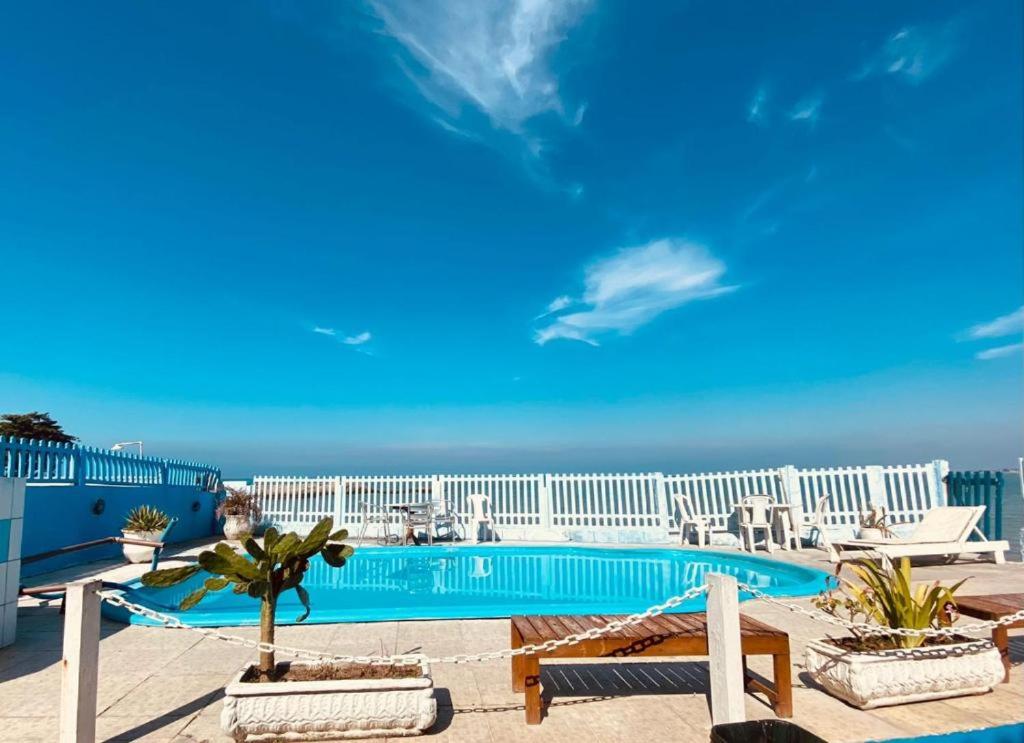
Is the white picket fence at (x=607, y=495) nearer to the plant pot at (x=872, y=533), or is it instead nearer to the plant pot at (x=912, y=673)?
the plant pot at (x=872, y=533)

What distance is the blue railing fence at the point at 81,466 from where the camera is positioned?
683 centimetres

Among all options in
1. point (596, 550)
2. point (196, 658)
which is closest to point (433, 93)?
point (596, 550)

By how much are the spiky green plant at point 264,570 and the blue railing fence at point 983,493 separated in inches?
402

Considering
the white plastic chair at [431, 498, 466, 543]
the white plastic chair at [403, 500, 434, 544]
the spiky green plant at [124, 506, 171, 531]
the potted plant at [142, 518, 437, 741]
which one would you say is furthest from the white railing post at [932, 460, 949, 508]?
the spiky green plant at [124, 506, 171, 531]

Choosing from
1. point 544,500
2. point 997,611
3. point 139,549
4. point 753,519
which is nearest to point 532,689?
point 997,611

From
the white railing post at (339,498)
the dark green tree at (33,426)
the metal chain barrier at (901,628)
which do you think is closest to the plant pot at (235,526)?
the white railing post at (339,498)

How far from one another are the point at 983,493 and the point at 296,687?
1086cm

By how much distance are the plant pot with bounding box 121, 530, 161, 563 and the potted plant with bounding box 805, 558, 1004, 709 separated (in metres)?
8.39

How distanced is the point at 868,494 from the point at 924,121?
687 centimetres

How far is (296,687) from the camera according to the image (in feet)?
7.55

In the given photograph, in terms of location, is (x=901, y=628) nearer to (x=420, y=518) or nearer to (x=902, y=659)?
(x=902, y=659)

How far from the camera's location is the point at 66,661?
2.20 m

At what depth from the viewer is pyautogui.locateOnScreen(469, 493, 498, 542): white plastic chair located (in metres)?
11.3

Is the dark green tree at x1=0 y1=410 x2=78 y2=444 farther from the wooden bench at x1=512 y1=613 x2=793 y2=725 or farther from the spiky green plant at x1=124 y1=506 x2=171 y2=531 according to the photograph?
the wooden bench at x1=512 y1=613 x2=793 y2=725
